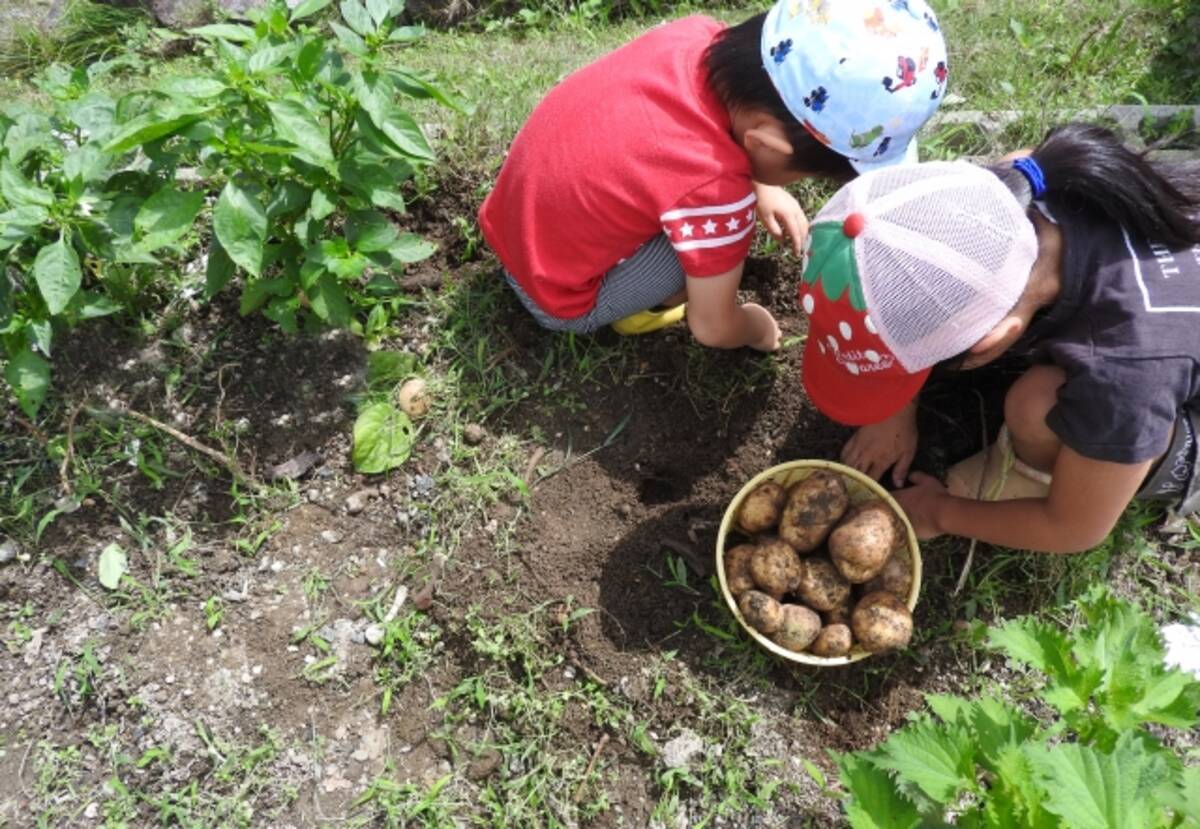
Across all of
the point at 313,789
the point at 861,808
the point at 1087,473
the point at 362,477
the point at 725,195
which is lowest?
the point at 313,789

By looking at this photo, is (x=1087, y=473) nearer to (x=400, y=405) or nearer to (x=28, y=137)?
(x=400, y=405)

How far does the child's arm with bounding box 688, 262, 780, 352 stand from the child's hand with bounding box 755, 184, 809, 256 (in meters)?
0.21

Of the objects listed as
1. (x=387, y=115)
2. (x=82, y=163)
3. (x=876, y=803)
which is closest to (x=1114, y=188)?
(x=876, y=803)

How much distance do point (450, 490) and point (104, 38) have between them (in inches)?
111

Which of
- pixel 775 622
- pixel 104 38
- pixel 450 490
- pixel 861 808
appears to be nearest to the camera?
pixel 861 808

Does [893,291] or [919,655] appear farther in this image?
[919,655]

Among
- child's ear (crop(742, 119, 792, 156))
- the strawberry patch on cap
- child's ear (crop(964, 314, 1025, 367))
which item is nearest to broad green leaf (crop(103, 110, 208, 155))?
child's ear (crop(742, 119, 792, 156))

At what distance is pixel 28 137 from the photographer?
208cm

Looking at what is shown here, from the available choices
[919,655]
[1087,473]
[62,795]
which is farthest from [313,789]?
[1087,473]

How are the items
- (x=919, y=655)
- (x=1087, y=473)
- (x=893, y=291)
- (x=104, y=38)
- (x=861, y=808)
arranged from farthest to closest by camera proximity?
(x=104, y=38) < (x=919, y=655) < (x=1087, y=473) < (x=893, y=291) < (x=861, y=808)

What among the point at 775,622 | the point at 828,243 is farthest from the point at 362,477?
the point at 828,243

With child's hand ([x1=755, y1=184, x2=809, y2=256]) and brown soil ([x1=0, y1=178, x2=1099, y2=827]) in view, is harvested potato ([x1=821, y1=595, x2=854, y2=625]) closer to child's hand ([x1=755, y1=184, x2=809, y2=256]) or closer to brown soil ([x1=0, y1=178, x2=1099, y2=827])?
brown soil ([x1=0, y1=178, x2=1099, y2=827])

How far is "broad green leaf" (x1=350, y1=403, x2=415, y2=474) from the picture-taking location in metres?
2.43

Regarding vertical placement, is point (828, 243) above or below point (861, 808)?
above
